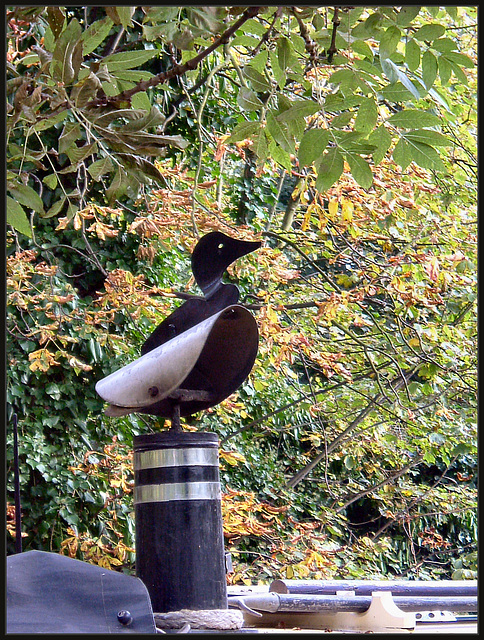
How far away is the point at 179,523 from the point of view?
191 centimetres

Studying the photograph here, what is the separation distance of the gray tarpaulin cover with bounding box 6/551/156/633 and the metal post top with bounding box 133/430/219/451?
323 millimetres

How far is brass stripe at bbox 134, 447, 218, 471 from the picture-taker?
193 cm

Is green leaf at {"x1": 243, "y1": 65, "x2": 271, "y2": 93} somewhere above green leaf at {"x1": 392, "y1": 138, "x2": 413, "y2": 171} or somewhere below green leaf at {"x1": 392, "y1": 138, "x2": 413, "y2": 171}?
above

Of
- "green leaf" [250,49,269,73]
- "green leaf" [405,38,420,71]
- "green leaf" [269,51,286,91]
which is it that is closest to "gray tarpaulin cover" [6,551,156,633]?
"green leaf" [269,51,286,91]

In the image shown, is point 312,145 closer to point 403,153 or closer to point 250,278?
point 403,153

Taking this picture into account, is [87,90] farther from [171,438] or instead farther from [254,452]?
[254,452]

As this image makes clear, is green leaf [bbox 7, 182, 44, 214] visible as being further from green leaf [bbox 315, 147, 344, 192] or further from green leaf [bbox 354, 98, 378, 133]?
green leaf [bbox 354, 98, 378, 133]

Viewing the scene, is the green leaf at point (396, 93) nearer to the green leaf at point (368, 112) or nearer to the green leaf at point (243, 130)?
the green leaf at point (368, 112)

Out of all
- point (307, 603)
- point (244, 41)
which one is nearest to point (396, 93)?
point (244, 41)

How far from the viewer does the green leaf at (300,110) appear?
2.21 meters

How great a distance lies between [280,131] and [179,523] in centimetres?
123

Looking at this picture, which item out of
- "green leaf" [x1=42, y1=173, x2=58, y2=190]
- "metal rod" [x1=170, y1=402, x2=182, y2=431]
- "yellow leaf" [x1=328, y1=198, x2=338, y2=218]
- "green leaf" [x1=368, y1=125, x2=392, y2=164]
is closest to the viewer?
"metal rod" [x1=170, y1=402, x2=182, y2=431]

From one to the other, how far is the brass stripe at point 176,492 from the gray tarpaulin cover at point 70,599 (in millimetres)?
220

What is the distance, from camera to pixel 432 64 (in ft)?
7.59
